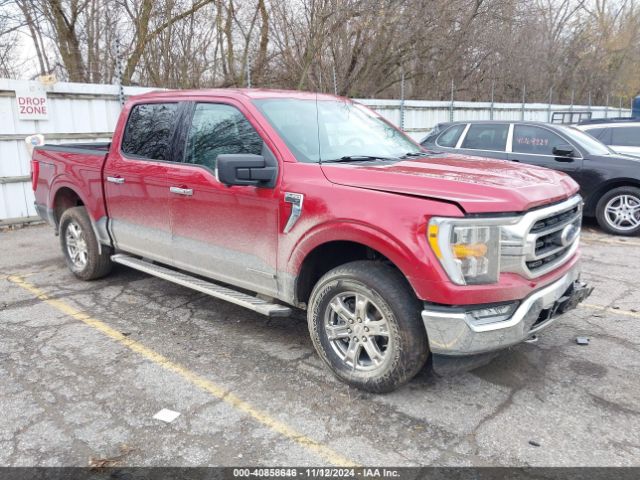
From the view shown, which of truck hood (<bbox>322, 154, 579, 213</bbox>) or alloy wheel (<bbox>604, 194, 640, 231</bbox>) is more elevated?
truck hood (<bbox>322, 154, 579, 213</bbox>)

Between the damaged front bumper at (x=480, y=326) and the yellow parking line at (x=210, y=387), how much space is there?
0.84 metres

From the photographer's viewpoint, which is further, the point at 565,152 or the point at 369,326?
the point at 565,152

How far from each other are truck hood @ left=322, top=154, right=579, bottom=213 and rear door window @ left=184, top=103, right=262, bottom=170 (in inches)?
28.9

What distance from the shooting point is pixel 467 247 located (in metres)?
2.96

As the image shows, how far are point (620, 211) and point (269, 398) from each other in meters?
6.87

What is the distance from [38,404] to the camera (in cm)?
337

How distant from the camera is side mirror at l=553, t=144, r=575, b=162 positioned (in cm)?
807

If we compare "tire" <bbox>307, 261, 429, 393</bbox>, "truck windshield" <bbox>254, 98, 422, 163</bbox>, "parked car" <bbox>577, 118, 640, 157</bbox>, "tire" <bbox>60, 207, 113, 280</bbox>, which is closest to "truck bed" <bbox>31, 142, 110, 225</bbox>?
"tire" <bbox>60, 207, 113, 280</bbox>

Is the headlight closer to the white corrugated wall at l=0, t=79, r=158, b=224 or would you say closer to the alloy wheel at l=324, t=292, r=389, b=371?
the alloy wheel at l=324, t=292, r=389, b=371

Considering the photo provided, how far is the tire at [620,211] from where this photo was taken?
26.1ft

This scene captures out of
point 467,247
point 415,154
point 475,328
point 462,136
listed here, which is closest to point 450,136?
point 462,136

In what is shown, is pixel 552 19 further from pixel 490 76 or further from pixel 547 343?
pixel 547 343

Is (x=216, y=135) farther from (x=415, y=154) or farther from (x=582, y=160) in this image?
(x=582, y=160)

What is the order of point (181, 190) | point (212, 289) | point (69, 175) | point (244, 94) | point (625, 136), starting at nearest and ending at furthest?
point (244, 94) → point (212, 289) → point (181, 190) → point (69, 175) → point (625, 136)
